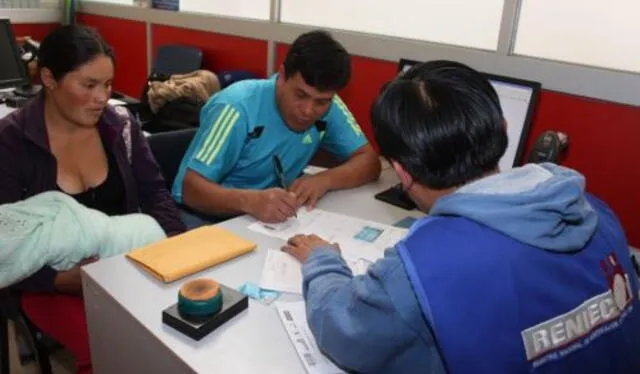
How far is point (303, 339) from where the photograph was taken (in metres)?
1.02

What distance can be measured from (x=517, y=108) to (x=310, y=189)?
70 centimetres

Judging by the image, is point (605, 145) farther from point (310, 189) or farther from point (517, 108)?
point (310, 189)

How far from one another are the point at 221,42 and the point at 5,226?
2.11 meters

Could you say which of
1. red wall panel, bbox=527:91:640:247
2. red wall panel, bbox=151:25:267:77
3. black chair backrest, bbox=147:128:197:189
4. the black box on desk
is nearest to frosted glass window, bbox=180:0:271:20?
red wall panel, bbox=151:25:267:77

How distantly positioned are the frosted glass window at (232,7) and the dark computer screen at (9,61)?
3.40ft

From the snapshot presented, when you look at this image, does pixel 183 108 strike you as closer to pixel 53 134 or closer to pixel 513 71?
pixel 53 134

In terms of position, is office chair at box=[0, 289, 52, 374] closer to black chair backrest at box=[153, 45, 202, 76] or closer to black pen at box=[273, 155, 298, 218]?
black pen at box=[273, 155, 298, 218]

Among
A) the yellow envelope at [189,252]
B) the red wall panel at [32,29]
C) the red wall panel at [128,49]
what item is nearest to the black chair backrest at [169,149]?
the yellow envelope at [189,252]

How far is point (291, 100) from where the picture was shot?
5.69ft

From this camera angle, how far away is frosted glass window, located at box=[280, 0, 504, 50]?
204cm

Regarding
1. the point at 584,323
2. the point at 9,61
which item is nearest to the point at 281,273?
the point at 584,323

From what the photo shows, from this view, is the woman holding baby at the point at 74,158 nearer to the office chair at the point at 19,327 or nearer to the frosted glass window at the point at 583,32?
the office chair at the point at 19,327

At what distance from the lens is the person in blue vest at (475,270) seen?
744 mm

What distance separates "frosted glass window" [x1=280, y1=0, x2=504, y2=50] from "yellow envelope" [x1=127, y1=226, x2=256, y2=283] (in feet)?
4.22
